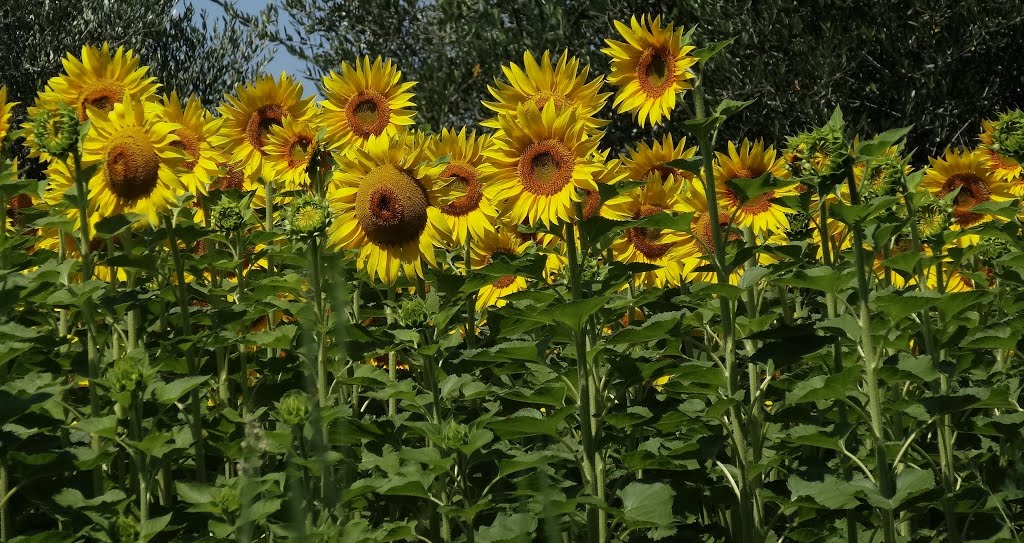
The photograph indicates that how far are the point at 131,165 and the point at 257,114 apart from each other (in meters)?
1.16

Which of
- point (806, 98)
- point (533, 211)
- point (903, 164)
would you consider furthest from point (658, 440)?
point (806, 98)

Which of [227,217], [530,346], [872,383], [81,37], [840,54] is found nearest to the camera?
[872,383]

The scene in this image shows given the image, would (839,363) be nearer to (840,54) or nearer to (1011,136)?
(1011,136)

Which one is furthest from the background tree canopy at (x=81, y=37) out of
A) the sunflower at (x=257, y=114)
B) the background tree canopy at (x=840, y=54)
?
the sunflower at (x=257, y=114)

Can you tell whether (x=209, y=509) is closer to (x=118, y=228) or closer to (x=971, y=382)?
(x=118, y=228)

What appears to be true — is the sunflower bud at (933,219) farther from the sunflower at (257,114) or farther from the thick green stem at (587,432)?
the sunflower at (257,114)

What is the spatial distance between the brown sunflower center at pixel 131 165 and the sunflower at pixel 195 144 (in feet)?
0.39

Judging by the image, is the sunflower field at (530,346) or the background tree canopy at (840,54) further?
the background tree canopy at (840,54)

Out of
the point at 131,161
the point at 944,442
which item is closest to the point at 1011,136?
the point at 944,442

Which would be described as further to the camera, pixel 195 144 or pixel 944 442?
pixel 195 144

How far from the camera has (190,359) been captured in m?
3.71

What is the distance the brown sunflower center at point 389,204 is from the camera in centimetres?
369

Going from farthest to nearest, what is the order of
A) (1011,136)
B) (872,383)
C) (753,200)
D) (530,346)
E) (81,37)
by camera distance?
1. (81,37)
2. (753,200)
3. (1011,136)
4. (530,346)
5. (872,383)

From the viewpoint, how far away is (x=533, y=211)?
333 cm
